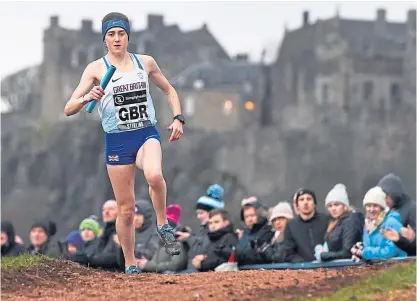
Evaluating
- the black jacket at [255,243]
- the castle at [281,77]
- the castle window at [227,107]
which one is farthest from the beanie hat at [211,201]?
the castle window at [227,107]

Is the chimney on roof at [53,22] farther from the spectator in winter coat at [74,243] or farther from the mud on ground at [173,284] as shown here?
the mud on ground at [173,284]

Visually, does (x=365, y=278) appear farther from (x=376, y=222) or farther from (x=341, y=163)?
(x=341, y=163)

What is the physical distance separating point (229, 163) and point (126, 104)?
9382 cm

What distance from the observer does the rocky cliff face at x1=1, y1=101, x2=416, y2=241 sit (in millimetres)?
103188

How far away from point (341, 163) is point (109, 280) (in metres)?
92.8

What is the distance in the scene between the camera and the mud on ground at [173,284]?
12328mm

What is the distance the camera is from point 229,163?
108 meters

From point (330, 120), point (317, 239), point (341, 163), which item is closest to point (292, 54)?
point (330, 120)

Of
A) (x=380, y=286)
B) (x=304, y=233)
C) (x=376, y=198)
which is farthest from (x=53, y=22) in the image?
(x=380, y=286)

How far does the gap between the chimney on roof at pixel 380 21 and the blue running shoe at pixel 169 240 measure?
379 feet

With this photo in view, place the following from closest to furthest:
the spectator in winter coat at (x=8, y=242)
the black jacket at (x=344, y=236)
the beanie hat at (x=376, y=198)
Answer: the beanie hat at (x=376, y=198), the black jacket at (x=344, y=236), the spectator in winter coat at (x=8, y=242)

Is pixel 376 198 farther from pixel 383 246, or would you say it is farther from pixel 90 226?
pixel 90 226

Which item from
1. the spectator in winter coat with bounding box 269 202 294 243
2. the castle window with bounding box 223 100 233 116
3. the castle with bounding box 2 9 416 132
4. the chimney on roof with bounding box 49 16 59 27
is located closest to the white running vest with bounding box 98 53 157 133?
the spectator in winter coat with bounding box 269 202 294 243

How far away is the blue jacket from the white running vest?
297 cm
